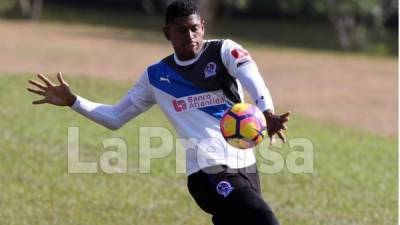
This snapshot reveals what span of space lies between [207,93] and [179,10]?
0.56m

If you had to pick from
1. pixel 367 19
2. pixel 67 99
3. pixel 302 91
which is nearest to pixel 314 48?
pixel 367 19

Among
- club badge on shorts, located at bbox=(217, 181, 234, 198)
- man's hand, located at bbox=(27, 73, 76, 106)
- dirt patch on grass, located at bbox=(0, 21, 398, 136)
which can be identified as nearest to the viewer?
club badge on shorts, located at bbox=(217, 181, 234, 198)

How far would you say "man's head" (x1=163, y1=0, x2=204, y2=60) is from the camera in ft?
20.6

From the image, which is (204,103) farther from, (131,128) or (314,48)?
(314,48)

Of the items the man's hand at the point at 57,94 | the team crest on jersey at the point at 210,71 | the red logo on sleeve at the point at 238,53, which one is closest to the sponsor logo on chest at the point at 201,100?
the team crest on jersey at the point at 210,71

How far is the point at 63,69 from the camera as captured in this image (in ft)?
73.9

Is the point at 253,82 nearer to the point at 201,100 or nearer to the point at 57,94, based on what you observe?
the point at 201,100

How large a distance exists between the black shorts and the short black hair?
986mm

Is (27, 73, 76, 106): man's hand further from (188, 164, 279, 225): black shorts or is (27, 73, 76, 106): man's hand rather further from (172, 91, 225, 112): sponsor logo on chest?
(188, 164, 279, 225): black shorts

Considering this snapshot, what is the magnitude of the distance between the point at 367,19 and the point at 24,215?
25967mm

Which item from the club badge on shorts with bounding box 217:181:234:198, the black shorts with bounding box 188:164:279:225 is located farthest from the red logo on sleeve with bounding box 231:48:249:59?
the club badge on shorts with bounding box 217:181:234:198

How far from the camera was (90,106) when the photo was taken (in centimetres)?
686

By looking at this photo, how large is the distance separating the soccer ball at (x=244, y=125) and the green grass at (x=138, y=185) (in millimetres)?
3079

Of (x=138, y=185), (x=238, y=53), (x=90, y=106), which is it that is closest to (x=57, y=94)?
(x=90, y=106)
